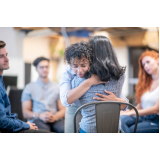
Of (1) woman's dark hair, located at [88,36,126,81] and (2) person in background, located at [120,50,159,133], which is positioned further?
(2) person in background, located at [120,50,159,133]

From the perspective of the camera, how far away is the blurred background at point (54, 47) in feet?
7.47

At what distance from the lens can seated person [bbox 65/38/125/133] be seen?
6.48 feet

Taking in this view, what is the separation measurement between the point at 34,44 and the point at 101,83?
1.07 meters

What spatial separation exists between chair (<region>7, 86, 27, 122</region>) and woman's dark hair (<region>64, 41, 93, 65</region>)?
0.82 m

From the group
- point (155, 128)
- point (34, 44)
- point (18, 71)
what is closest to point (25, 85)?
point (18, 71)

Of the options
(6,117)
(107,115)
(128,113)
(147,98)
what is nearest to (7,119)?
(6,117)

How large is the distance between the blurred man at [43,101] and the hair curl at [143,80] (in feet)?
3.43

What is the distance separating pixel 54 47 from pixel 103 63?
0.80 metres

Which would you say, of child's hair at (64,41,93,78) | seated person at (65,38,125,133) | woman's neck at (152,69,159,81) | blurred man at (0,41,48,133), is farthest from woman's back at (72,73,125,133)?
woman's neck at (152,69,159,81)

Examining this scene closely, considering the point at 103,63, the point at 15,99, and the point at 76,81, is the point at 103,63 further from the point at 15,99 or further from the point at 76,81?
the point at 15,99

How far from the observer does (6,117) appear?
2.02 m

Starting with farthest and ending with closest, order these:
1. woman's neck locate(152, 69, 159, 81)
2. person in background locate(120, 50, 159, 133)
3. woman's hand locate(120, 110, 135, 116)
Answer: woman's neck locate(152, 69, 159, 81) < person in background locate(120, 50, 159, 133) < woman's hand locate(120, 110, 135, 116)

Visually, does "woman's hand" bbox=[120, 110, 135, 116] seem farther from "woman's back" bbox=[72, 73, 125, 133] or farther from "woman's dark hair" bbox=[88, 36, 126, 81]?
"woman's dark hair" bbox=[88, 36, 126, 81]

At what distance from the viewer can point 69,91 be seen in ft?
6.64
